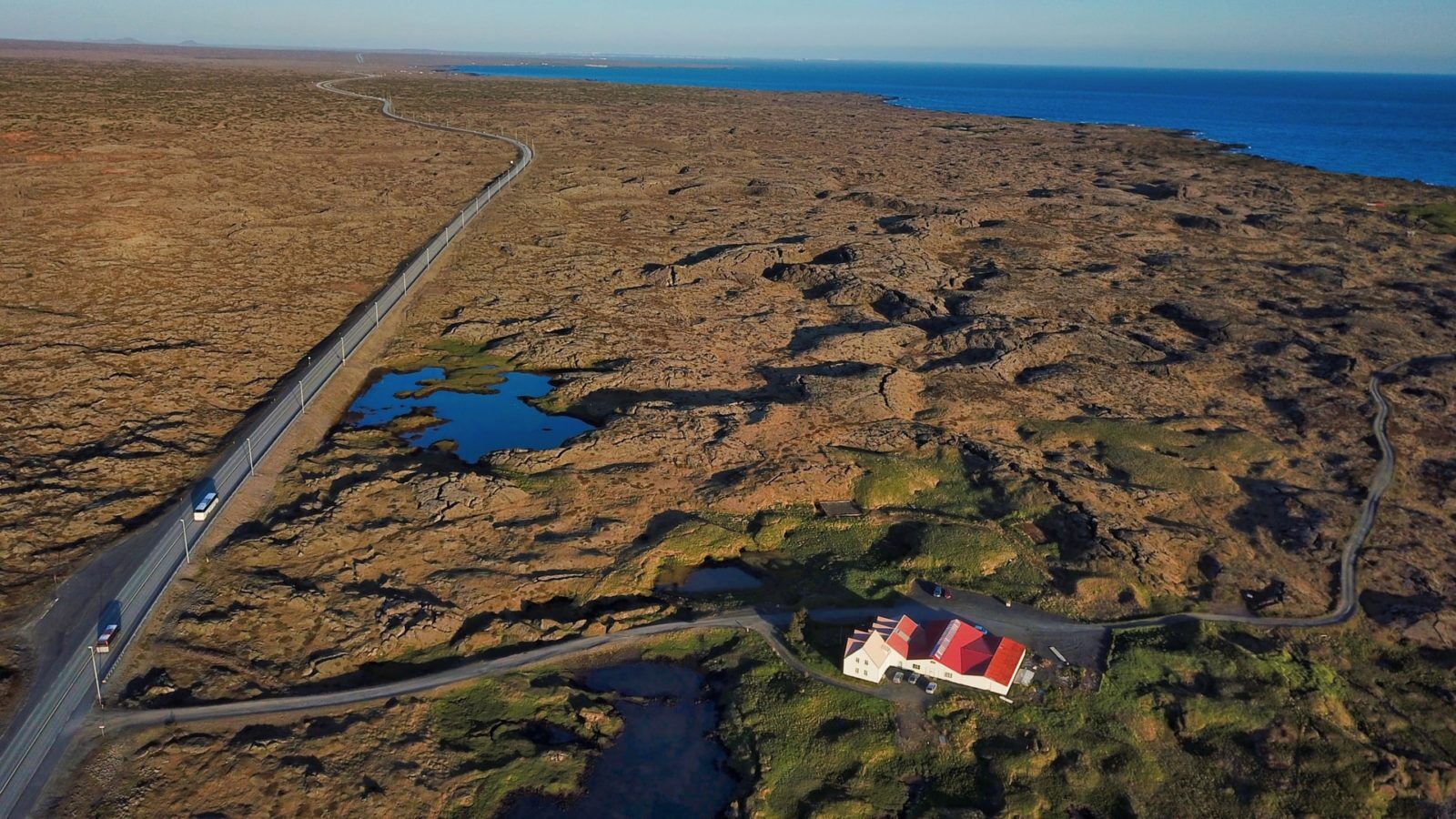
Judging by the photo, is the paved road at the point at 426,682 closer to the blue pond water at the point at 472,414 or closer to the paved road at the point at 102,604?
the paved road at the point at 102,604

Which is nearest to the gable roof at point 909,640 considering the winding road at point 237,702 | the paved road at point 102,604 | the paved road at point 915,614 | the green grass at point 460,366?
the paved road at point 915,614

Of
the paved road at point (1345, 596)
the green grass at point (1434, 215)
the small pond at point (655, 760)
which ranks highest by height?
the green grass at point (1434, 215)

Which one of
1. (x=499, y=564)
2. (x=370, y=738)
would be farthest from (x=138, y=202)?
(x=370, y=738)

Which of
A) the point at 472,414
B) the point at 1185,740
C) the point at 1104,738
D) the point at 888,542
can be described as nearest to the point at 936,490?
the point at 888,542

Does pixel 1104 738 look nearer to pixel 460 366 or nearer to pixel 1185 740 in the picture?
pixel 1185 740

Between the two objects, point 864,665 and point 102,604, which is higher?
point 102,604

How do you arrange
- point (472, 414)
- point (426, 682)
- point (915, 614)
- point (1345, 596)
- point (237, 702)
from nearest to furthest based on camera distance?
point (237, 702)
point (426, 682)
point (915, 614)
point (1345, 596)
point (472, 414)
